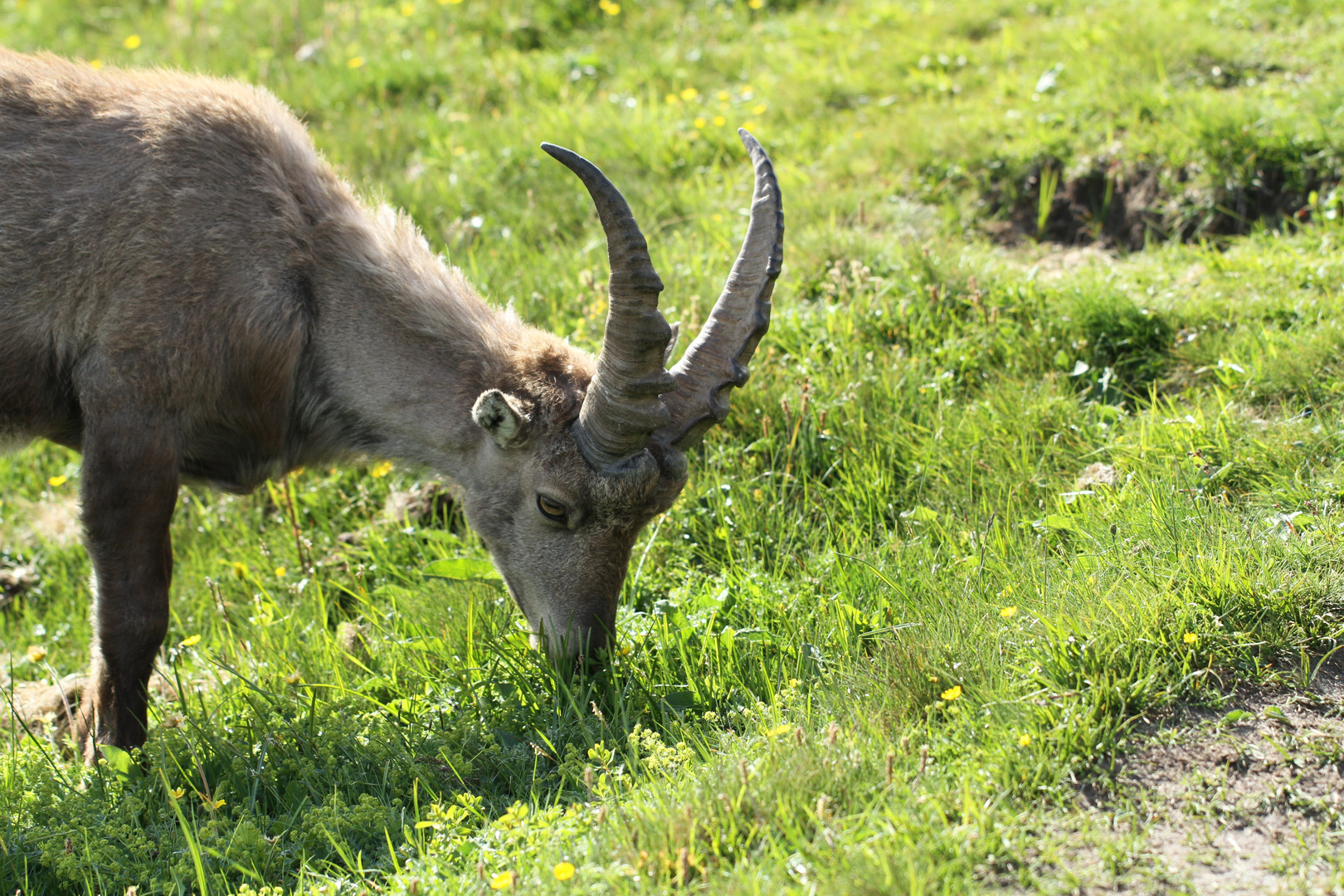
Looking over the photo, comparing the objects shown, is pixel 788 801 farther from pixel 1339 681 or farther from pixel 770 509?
pixel 770 509

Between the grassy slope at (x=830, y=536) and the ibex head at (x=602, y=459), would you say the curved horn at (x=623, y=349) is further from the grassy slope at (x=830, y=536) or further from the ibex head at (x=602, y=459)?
the grassy slope at (x=830, y=536)

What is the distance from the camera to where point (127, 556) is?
4836mm

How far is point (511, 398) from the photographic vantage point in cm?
491

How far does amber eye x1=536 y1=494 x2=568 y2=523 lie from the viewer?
16.4ft

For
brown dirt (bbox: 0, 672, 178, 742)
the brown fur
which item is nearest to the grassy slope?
brown dirt (bbox: 0, 672, 178, 742)

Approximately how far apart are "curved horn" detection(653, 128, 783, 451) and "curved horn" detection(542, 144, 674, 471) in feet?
0.66

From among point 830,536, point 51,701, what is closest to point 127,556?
point 51,701

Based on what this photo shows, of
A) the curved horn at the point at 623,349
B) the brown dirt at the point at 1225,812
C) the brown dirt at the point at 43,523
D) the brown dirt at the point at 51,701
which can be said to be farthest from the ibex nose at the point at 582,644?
the brown dirt at the point at 43,523

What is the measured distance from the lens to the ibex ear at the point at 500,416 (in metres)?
4.79

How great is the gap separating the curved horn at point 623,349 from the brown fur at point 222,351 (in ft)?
0.56

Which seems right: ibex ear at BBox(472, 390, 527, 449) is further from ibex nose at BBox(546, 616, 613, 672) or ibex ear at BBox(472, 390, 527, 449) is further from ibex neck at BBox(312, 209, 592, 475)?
ibex nose at BBox(546, 616, 613, 672)

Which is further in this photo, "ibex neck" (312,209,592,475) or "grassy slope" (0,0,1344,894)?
"ibex neck" (312,209,592,475)

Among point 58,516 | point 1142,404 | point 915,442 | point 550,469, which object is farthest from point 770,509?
point 58,516

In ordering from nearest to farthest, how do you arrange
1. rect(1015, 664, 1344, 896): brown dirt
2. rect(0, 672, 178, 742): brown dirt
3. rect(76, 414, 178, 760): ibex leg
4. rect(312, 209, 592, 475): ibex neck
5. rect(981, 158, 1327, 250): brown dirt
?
1. rect(1015, 664, 1344, 896): brown dirt
2. rect(76, 414, 178, 760): ibex leg
3. rect(312, 209, 592, 475): ibex neck
4. rect(0, 672, 178, 742): brown dirt
5. rect(981, 158, 1327, 250): brown dirt
